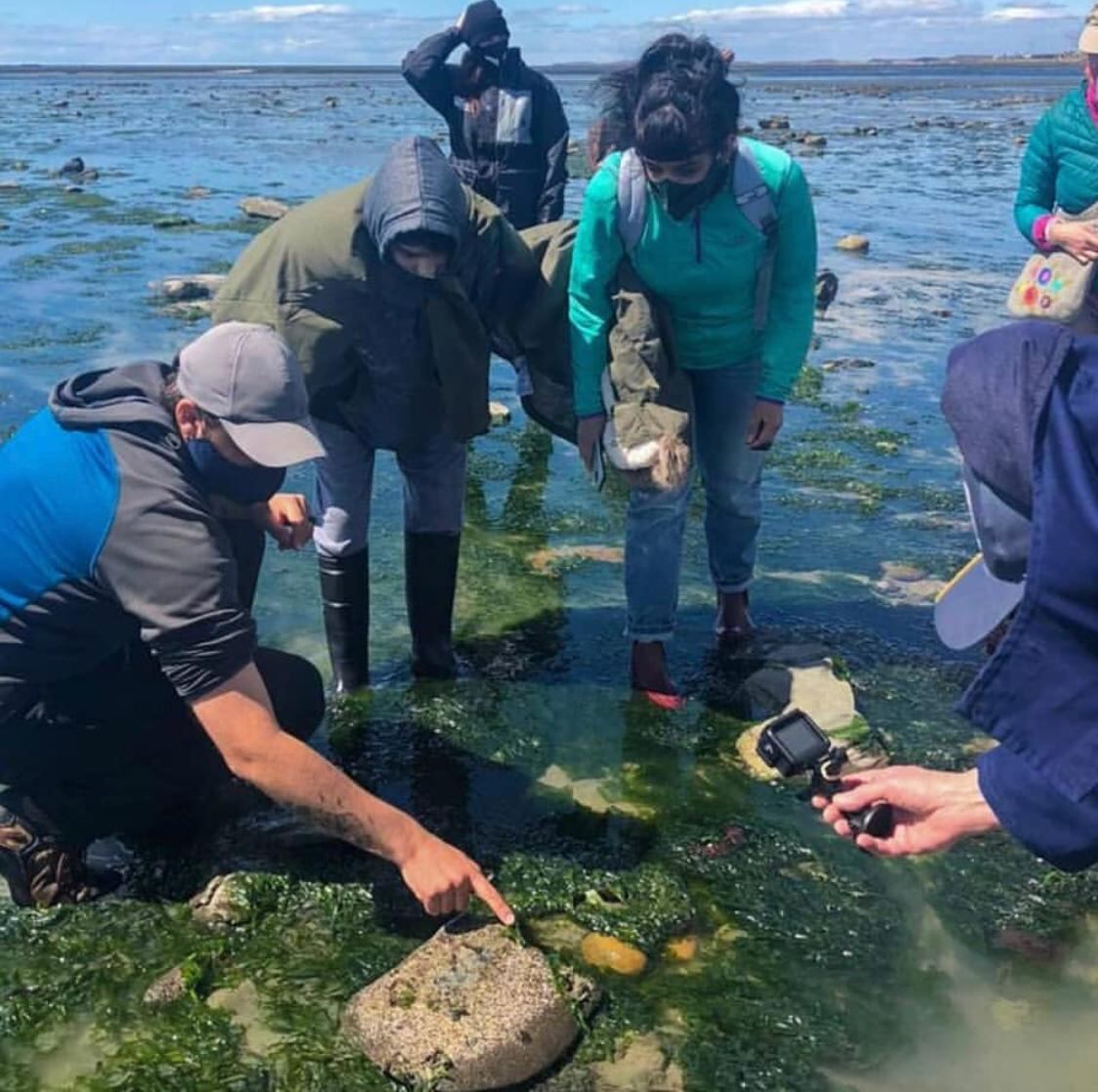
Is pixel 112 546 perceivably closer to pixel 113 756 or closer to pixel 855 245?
pixel 113 756

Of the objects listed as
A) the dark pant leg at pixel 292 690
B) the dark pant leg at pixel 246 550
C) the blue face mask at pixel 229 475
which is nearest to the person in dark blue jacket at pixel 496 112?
the dark pant leg at pixel 246 550

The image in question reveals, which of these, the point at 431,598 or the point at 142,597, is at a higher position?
the point at 142,597

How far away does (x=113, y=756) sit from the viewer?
350 cm

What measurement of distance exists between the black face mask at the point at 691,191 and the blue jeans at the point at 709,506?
2.27 ft

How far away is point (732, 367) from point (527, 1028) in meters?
2.54

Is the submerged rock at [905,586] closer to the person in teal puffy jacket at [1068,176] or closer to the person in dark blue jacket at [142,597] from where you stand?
the person in teal puffy jacket at [1068,176]

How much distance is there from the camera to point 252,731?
2.91 meters

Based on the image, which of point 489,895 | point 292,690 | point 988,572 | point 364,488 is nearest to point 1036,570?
point 988,572

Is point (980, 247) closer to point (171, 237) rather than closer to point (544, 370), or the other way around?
point (171, 237)

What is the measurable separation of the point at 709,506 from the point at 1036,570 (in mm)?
3180

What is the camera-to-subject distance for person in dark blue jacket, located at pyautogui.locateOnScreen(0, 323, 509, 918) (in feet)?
9.37

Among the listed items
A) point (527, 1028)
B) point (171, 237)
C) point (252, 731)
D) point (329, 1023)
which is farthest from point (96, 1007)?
point (171, 237)

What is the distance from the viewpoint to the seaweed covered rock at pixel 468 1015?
2.83 m

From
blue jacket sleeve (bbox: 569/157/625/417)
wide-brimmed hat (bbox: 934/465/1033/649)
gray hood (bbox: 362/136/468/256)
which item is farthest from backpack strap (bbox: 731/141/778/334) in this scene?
wide-brimmed hat (bbox: 934/465/1033/649)
